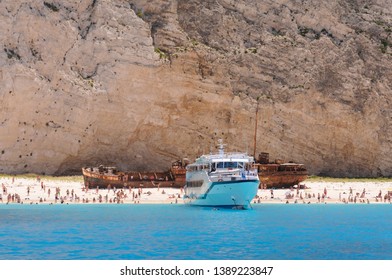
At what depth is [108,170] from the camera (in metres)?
56.5

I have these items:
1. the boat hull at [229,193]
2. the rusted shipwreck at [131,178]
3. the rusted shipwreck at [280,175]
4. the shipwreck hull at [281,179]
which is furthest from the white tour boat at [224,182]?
the shipwreck hull at [281,179]

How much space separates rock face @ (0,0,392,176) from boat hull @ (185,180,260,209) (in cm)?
1956

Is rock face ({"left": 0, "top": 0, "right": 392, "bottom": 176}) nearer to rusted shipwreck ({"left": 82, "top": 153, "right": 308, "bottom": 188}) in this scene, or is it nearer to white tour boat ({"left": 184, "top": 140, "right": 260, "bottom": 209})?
rusted shipwreck ({"left": 82, "top": 153, "right": 308, "bottom": 188})

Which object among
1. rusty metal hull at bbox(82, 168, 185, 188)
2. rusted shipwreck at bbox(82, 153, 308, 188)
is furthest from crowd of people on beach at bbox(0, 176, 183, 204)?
rusted shipwreck at bbox(82, 153, 308, 188)

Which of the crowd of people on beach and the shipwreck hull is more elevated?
the shipwreck hull

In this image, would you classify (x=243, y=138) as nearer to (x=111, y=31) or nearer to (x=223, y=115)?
(x=223, y=115)

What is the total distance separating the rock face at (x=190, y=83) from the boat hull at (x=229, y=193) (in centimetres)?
1956

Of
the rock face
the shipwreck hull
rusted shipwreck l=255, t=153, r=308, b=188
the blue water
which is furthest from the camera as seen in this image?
the rock face

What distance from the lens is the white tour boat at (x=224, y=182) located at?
42.7m

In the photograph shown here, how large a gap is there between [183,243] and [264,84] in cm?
4144

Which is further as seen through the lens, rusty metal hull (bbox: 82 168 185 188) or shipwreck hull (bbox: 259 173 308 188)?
shipwreck hull (bbox: 259 173 308 188)

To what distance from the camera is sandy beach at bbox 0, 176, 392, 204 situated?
48.6m

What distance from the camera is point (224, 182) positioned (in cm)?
4266
